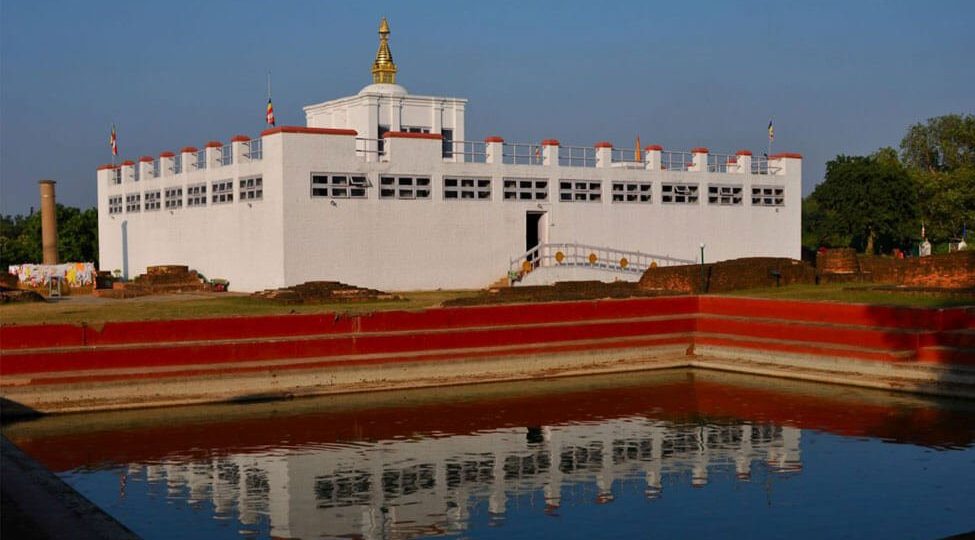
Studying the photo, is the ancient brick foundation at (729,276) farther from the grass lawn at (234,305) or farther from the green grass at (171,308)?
the green grass at (171,308)

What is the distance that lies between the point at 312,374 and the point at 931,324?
1643 cm

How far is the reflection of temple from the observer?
63.2ft

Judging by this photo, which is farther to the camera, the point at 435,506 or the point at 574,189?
the point at 574,189

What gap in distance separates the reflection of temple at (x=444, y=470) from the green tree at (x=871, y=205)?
60392mm

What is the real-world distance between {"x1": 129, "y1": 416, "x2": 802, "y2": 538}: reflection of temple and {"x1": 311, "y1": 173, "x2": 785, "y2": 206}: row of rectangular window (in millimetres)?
16559

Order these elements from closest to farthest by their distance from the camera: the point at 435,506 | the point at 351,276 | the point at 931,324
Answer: the point at 435,506
the point at 931,324
the point at 351,276

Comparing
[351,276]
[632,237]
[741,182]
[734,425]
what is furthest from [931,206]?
[734,425]

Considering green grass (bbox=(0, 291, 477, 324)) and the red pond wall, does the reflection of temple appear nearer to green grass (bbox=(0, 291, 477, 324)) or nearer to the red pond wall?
the red pond wall

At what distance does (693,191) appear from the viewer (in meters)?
50.8

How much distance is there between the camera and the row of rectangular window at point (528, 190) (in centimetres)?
4062

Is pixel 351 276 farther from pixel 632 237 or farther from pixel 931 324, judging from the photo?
pixel 931 324

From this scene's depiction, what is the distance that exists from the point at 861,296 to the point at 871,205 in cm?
4822

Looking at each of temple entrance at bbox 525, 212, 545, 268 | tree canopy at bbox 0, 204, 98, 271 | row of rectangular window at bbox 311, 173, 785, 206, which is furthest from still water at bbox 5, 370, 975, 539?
tree canopy at bbox 0, 204, 98, 271

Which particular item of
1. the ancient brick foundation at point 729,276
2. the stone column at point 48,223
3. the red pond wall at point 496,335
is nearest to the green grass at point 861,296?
the ancient brick foundation at point 729,276
